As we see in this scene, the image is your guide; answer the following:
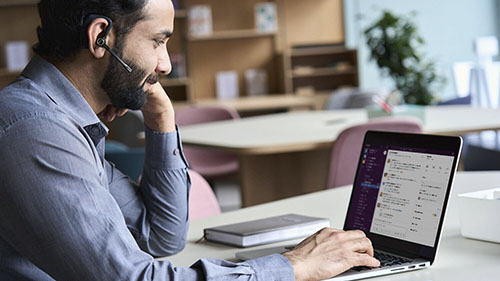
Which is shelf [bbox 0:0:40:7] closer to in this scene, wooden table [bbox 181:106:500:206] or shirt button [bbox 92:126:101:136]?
wooden table [bbox 181:106:500:206]

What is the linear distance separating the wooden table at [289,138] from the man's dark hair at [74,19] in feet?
6.88

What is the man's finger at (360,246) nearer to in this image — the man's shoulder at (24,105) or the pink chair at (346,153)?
the man's shoulder at (24,105)

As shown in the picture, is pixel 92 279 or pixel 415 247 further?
pixel 415 247

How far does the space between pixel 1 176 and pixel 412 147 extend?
766mm

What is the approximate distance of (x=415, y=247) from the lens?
1355 mm

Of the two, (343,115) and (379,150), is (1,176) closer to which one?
(379,150)

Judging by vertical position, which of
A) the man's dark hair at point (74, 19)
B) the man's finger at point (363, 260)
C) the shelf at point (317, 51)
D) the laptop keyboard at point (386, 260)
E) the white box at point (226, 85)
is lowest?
the white box at point (226, 85)

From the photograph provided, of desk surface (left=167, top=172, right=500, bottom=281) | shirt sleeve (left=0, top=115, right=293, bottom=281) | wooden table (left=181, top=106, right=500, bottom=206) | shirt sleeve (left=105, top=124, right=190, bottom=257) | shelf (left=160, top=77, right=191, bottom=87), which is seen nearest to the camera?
shirt sleeve (left=0, top=115, right=293, bottom=281)

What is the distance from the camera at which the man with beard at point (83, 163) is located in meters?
1.07

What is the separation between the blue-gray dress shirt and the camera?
1068mm

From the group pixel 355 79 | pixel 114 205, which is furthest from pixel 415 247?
pixel 355 79

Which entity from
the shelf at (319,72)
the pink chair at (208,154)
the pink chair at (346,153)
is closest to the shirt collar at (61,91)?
the pink chair at (346,153)

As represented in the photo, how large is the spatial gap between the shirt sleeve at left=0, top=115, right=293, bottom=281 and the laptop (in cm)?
40

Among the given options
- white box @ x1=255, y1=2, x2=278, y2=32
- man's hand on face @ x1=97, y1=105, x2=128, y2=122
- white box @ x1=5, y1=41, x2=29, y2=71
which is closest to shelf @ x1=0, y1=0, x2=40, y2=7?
white box @ x1=5, y1=41, x2=29, y2=71
